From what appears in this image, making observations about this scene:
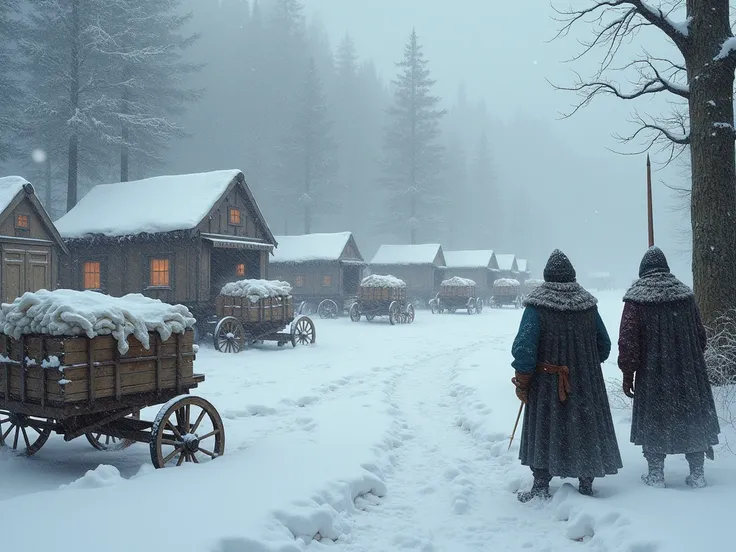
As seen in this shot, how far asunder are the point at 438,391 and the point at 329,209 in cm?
4078

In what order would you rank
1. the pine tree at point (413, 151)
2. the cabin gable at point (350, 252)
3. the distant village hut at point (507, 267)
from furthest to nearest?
the pine tree at point (413, 151)
the distant village hut at point (507, 267)
the cabin gable at point (350, 252)

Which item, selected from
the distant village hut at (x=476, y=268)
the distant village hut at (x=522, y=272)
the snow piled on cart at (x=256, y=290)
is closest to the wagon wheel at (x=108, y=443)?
the snow piled on cart at (x=256, y=290)

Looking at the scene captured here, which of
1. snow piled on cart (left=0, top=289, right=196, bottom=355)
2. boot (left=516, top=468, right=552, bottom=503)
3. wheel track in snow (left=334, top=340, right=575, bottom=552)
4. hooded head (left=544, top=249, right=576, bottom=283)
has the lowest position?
wheel track in snow (left=334, top=340, right=575, bottom=552)

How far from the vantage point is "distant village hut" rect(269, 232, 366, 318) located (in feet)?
99.0

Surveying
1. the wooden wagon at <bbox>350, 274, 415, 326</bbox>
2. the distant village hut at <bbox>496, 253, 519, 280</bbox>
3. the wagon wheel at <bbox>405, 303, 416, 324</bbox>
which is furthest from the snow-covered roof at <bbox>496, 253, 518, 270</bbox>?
the wooden wagon at <bbox>350, 274, 415, 326</bbox>

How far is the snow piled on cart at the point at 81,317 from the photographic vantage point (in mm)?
5086

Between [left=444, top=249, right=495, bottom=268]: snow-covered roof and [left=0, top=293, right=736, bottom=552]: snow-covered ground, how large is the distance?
36.9 metres

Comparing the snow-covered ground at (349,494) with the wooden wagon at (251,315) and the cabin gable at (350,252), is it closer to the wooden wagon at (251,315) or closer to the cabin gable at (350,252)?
the wooden wagon at (251,315)

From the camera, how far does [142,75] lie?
32375mm

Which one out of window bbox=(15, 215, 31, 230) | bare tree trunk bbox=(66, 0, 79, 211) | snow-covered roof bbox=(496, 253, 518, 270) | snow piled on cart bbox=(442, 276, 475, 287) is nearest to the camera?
window bbox=(15, 215, 31, 230)

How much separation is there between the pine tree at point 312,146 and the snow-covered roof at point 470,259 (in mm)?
12486

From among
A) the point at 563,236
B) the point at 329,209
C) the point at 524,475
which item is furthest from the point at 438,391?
Answer: the point at 563,236

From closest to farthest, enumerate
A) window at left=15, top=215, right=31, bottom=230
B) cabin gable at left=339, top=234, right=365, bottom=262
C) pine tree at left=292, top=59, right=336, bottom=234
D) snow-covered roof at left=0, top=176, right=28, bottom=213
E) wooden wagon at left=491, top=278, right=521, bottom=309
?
snow-covered roof at left=0, top=176, right=28, bottom=213 < window at left=15, top=215, right=31, bottom=230 < cabin gable at left=339, top=234, right=365, bottom=262 < wooden wagon at left=491, top=278, right=521, bottom=309 < pine tree at left=292, top=59, right=336, bottom=234

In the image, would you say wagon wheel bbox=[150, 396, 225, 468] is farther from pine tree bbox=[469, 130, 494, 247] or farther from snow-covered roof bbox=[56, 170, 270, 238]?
pine tree bbox=[469, 130, 494, 247]
